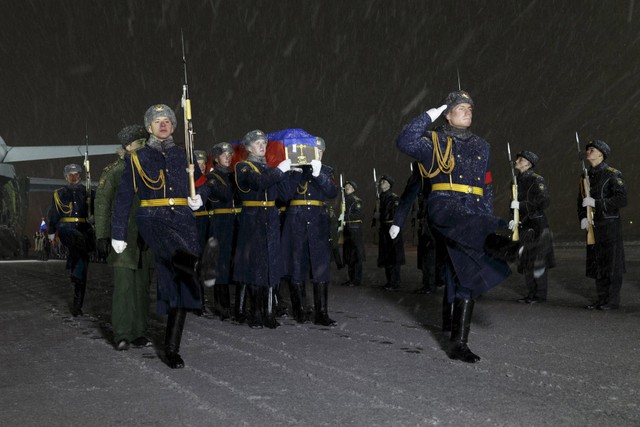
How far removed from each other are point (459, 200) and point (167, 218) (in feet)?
7.73

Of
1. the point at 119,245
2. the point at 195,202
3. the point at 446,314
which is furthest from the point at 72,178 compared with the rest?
the point at 446,314

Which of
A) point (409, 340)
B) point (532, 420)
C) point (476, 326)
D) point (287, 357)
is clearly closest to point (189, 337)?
point (287, 357)

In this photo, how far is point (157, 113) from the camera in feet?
20.0

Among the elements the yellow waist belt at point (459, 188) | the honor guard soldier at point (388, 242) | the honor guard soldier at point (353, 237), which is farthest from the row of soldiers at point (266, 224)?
the honor guard soldier at point (353, 237)

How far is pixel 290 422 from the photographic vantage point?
3.82 m

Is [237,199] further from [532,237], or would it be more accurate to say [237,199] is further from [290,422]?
[290,422]

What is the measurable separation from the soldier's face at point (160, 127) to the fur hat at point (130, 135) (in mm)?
1059

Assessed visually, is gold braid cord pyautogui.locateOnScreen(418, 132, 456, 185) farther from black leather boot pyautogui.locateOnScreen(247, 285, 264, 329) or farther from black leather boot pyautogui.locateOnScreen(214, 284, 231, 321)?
black leather boot pyautogui.locateOnScreen(214, 284, 231, 321)

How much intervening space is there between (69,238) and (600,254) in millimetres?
6940

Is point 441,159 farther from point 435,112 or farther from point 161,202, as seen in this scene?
point 161,202

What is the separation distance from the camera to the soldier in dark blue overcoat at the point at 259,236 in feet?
26.3

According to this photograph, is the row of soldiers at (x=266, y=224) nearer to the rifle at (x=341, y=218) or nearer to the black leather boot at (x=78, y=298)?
the black leather boot at (x=78, y=298)

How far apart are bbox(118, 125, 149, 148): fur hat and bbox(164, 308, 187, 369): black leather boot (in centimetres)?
210

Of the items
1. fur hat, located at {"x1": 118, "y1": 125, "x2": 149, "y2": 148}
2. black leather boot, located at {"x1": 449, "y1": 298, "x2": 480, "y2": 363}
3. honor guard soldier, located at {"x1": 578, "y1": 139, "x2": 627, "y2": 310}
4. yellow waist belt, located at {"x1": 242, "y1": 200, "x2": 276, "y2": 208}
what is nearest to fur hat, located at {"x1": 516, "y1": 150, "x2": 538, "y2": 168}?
honor guard soldier, located at {"x1": 578, "y1": 139, "x2": 627, "y2": 310}
